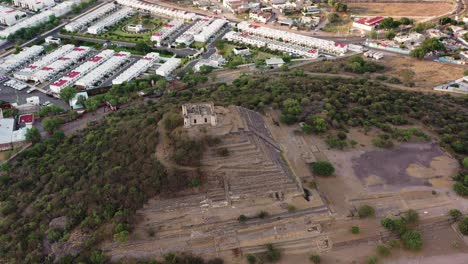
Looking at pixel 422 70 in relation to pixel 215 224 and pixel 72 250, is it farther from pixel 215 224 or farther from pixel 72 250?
pixel 72 250

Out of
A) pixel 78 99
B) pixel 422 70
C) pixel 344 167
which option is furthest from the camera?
pixel 422 70

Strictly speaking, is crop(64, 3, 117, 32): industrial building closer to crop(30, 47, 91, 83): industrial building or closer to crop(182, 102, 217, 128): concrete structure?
crop(30, 47, 91, 83): industrial building

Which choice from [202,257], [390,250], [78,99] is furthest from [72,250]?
[78,99]

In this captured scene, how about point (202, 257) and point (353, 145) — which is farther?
point (353, 145)

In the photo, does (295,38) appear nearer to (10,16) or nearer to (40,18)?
(40,18)

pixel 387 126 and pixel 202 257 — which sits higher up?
pixel 387 126

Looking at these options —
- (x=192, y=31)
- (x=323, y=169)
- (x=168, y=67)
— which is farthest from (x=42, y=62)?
(x=323, y=169)

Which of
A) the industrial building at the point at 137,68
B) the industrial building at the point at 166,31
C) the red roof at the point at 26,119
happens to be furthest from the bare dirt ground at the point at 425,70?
the red roof at the point at 26,119
